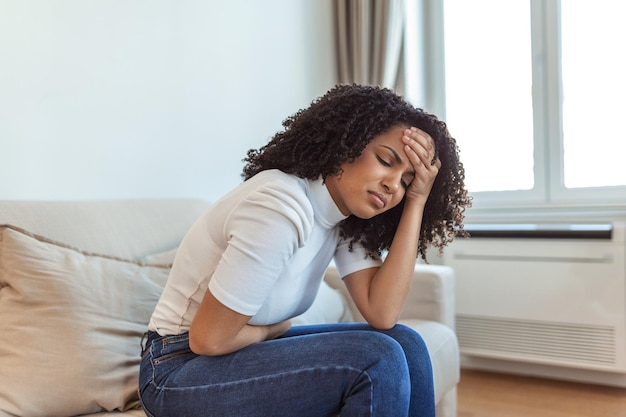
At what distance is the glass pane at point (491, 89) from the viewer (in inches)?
107

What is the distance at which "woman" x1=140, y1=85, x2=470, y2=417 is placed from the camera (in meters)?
0.90

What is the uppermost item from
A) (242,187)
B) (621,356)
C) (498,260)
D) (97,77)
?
(97,77)

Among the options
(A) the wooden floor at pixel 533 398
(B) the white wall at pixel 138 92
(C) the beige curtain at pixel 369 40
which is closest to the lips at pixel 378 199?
(B) the white wall at pixel 138 92

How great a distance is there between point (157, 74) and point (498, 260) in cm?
164

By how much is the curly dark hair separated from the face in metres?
0.02

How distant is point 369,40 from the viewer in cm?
279

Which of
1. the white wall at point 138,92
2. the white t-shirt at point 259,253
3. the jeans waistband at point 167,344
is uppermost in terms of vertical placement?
the white wall at point 138,92

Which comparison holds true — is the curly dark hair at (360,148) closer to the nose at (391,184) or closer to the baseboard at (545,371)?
the nose at (391,184)

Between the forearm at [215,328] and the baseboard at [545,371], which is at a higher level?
the forearm at [215,328]

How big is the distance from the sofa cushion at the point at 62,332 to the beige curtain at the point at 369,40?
6.31 ft

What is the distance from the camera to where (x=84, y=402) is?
1037mm

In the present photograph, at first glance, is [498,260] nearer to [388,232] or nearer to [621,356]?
[621,356]

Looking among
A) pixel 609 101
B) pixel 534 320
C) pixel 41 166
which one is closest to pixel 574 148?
pixel 609 101

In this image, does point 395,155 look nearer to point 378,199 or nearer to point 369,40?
point 378,199
